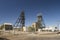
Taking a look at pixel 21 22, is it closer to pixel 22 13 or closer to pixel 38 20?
pixel 22 13

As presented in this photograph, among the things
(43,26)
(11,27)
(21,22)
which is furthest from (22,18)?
(43,26)

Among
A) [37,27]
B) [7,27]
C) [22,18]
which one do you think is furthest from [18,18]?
[37,27]

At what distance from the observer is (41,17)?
93750 mm

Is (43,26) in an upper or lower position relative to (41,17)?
lower

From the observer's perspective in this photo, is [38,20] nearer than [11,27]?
No

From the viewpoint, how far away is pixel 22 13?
87750mm

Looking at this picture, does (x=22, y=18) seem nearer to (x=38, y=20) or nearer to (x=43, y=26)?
(x=38, y=20)

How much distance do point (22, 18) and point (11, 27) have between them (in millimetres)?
9503

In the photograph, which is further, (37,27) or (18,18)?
(37,27)

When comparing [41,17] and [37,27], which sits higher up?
[41,17]

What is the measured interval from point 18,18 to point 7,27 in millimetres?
9841

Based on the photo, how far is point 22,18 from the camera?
287 feet

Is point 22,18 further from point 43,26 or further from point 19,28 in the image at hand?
point 43,26

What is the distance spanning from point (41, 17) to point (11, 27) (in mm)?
22692
